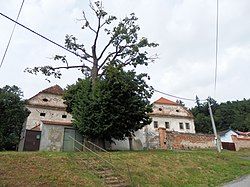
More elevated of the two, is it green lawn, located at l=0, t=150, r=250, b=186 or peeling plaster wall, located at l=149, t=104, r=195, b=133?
peeling plaster wall, located at l=149, t=104, r=195, b=133

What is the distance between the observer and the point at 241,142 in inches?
1363

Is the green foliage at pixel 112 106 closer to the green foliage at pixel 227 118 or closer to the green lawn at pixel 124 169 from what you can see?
the green lawn at pixel 124 169

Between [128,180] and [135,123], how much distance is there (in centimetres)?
1012

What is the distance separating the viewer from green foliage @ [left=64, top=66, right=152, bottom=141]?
20656 millimetres

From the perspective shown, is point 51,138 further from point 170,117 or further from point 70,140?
point 170,117

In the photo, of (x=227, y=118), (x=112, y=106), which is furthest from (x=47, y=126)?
(x=227, y=118)

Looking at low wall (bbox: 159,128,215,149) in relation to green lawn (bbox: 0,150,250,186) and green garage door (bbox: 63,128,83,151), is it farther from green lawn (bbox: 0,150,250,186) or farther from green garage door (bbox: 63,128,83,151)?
green lawn (bbox: 0,150,250,186)

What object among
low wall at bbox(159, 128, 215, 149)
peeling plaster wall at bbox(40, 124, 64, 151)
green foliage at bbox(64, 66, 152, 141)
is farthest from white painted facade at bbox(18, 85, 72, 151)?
low wall at bbox(159, 128, 215, 149)

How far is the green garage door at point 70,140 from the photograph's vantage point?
2247cm

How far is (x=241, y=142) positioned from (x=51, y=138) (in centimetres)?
2469

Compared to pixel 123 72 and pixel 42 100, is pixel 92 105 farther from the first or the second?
pixel 42 100

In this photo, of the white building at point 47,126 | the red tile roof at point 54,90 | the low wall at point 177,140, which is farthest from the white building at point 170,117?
the red tile roof at point 54,90

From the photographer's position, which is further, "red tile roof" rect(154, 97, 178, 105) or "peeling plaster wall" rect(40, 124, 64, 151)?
"red tile roof" rect(154, 97, 178, 105)

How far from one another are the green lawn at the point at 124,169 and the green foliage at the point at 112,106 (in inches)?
158
